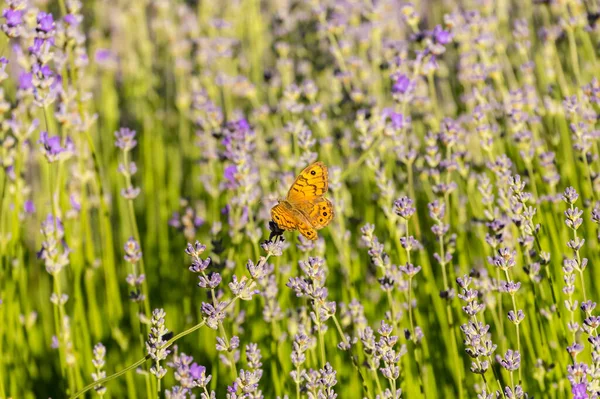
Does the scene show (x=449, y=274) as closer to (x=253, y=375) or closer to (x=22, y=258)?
(x=253, y=375)

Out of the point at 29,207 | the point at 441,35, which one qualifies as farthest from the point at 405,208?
the point at 29,207

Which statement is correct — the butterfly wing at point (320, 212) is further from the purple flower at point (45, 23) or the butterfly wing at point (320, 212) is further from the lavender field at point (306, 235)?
the purple flower at point (45, 23)

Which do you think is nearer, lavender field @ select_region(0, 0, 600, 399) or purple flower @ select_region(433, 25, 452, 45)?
lavender field @ select_region(0, 0, 600, 399)

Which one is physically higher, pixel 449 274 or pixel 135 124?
pixel 135 124

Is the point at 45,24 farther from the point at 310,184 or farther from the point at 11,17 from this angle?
the point at 310,184

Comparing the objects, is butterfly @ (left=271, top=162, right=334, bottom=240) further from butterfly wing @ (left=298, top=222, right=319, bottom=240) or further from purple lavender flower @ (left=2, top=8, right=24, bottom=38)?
purple lavender flower @ (left=2, top=8, right=24, bottom=38)

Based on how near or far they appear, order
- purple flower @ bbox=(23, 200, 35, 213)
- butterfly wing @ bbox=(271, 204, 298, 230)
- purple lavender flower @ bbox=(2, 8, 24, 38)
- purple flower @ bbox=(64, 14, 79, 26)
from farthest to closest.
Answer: purple flower @ bbox=(23, 200, 35, 213) → purple flower @ bbox=(64, 14, 79, 26) → purple lavender flower @ bbox=(2, 8, 24, 38) → butterfly wing @ bbox=(271, 204, 298, 230)

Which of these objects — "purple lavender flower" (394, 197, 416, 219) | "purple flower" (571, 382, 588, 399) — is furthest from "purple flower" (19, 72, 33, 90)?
"purple flower" (571, 382, 588, 399)

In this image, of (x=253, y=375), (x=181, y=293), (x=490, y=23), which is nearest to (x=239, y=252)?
(x=181, y=293)

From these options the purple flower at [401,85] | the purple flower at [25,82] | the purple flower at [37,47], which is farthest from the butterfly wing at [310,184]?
the purple flower at [25,82]
